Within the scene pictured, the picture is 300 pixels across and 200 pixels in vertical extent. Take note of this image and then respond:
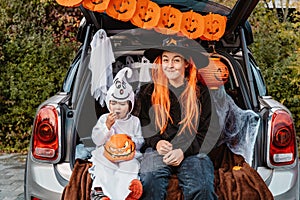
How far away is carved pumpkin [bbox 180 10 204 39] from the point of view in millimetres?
3350

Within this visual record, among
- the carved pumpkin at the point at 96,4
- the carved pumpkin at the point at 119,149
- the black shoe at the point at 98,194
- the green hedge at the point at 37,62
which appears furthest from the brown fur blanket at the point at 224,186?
the green hedge at the point at 37,62

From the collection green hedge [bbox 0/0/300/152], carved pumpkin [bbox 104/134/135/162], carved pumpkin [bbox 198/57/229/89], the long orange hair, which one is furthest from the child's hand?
green hedge [bbox 0/0/300/152]

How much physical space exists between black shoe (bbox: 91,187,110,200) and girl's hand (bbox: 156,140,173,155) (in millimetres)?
450

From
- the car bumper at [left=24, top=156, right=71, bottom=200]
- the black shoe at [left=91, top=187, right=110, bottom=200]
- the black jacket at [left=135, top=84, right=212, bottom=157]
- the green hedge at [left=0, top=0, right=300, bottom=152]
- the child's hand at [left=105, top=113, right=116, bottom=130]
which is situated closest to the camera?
the black shoe at [left=91, top=187, right=110, bottom=200]

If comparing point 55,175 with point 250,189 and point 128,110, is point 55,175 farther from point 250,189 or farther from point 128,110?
point 250,189

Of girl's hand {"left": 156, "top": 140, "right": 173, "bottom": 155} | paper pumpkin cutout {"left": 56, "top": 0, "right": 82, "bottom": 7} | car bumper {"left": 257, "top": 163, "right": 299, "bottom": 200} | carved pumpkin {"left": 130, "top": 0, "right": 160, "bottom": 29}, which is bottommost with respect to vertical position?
car bumper {"left": 257, "top": 163, "right": 299, "bottom": 200}

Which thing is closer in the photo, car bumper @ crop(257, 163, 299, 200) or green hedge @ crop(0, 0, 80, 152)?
car bumper @ crop(257, 163, 299, 200)

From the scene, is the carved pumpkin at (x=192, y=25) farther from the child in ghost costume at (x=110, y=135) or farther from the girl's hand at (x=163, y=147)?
the girl's hand at (x=163, y=147)

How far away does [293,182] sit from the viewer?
301cm

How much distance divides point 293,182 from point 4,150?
16.2ft

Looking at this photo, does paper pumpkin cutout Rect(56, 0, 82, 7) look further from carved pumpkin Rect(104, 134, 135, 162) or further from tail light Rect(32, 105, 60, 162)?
carved pumpkin Rect(104, 134, 135, 162)

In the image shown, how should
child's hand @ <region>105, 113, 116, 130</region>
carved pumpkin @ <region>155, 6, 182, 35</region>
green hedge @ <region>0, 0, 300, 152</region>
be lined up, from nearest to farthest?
child's hand @ <region>105, 113, 116, 130</region>, carved pumpkin @ <region>155, 6, 182, 35</region>, green hedge @ <region>0, 0, 300, 152</region>

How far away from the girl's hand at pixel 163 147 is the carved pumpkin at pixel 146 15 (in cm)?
81

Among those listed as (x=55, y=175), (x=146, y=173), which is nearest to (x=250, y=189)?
(x=146, y=173)
